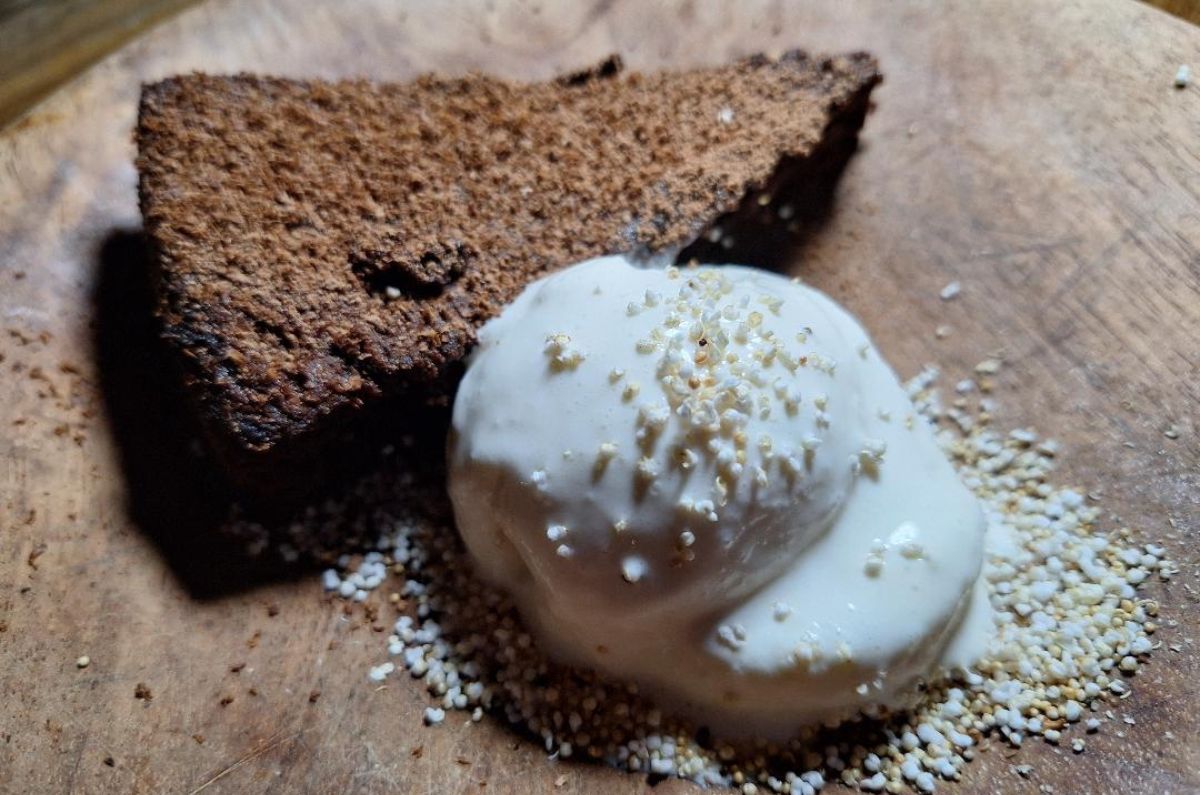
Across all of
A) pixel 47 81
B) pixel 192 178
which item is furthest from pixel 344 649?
pixel 47 81

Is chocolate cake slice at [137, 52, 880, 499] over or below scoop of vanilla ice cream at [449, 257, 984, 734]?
over

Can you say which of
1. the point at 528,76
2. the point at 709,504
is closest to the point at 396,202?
the point at 528,76

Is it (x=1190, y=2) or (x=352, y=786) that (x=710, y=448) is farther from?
(x=1190, y=2)

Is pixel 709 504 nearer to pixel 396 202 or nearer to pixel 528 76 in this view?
pixel 396 202

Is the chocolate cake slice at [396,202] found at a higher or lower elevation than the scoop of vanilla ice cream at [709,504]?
higher
